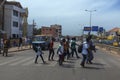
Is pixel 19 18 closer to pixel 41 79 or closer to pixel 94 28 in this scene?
pixel 94 28

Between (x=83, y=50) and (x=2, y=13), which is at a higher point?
(x=2, y=13)

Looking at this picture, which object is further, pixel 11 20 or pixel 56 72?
pixel 11 20

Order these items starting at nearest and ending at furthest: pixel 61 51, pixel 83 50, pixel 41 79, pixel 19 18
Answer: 1. pixel 41 79
2. pixel 83 50
3. pixel 61 51
4. pixel 19 18

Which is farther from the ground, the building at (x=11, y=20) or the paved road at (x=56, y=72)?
the building at (x=11, y=20)

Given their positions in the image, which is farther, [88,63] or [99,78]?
[88,63]

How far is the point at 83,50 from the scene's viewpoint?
64.2 feet

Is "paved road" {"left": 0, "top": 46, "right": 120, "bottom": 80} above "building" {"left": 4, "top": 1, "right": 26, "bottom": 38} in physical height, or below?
below

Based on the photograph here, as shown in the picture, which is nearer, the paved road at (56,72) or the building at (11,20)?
the paved road at (56,72)

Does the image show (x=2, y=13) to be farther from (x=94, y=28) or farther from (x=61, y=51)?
(x=61, y=51)

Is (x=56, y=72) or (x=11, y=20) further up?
(x=11, y=20)

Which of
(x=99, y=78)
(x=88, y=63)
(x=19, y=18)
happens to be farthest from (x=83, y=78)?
(x=19, y=18)

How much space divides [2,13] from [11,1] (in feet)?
65.3

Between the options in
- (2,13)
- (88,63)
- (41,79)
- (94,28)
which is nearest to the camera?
(41,79)

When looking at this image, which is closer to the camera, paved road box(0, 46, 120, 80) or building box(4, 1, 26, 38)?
paved road box(0, 46, 120, 80)
